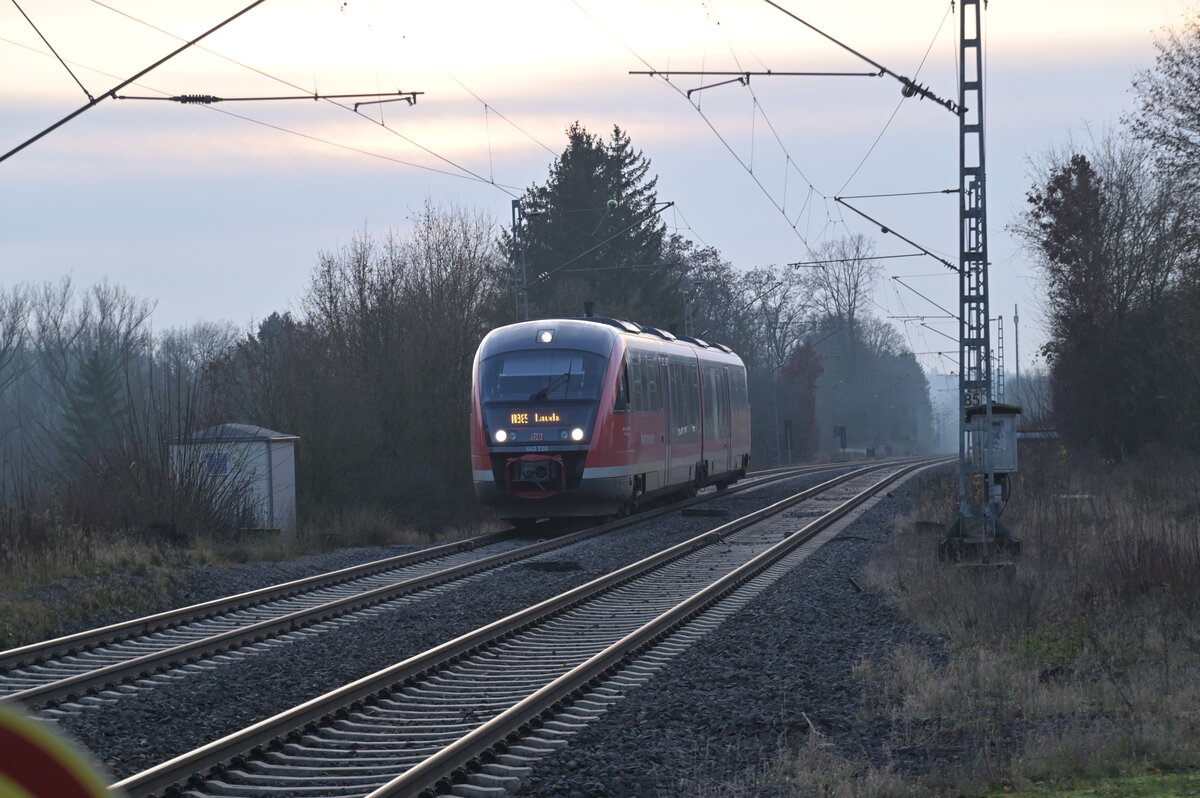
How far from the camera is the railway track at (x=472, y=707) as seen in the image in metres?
6.78

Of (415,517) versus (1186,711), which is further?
(415,517)

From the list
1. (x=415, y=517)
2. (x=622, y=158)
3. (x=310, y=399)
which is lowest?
(x=415, y=517)

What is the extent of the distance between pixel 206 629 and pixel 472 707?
14.8ft

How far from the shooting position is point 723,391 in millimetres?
32344

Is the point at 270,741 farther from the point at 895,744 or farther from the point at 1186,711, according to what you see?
the point at 1186,711

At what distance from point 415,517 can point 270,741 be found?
842 inches

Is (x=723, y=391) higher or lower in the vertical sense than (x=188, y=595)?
higher

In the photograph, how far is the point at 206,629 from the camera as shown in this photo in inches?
483

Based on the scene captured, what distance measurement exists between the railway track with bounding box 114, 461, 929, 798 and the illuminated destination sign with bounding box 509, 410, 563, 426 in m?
6.38

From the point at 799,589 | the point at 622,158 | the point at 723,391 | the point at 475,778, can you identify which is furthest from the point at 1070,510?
the point at 622,158

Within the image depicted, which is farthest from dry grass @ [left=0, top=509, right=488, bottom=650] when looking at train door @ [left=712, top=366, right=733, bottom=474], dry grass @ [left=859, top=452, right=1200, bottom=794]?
train door @ [left=712, top=366, right=733, bottom=474]

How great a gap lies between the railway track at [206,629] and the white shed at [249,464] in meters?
4.73

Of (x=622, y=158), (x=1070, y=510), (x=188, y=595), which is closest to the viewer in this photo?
(x=188, y=595)

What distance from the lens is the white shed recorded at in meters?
21.0
